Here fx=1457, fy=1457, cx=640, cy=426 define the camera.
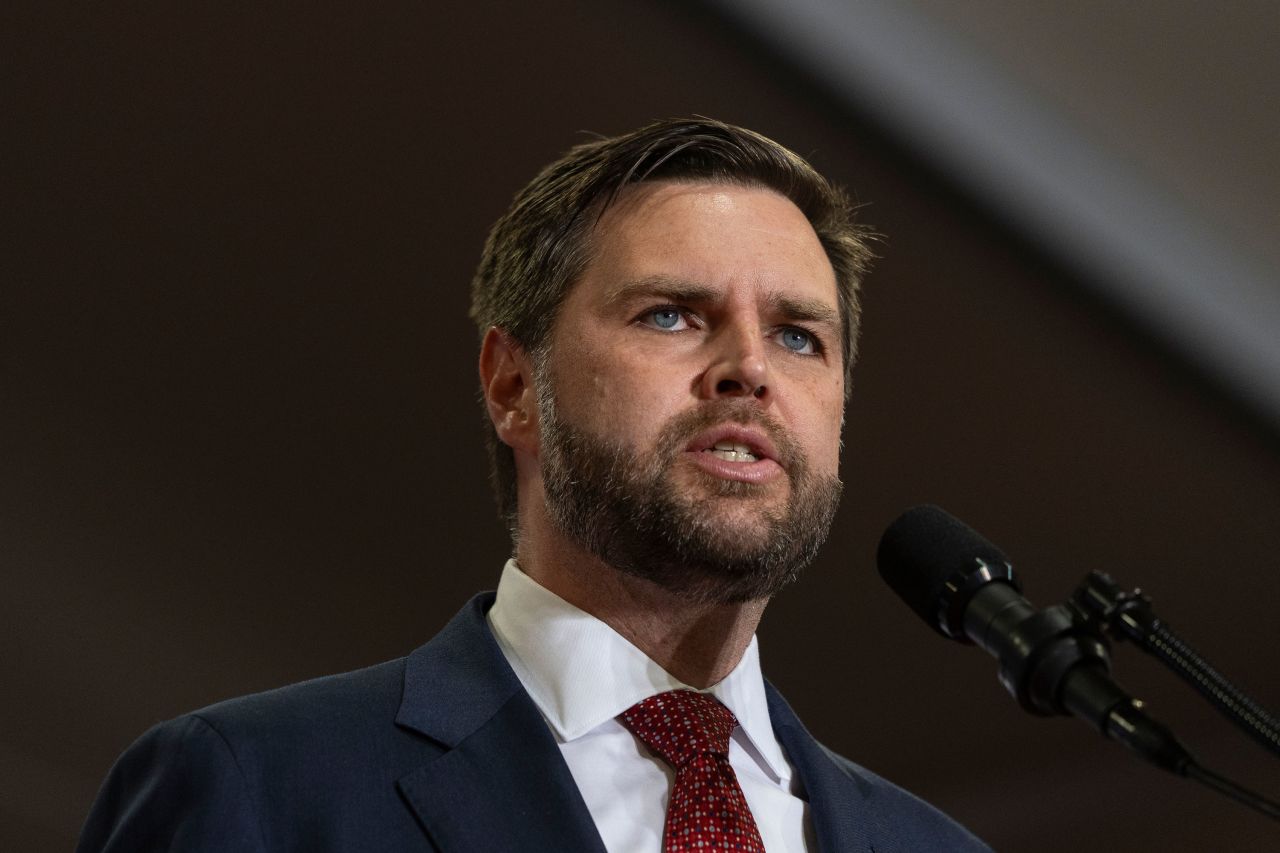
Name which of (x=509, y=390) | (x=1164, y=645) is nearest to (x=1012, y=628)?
(x=1164, y=645)

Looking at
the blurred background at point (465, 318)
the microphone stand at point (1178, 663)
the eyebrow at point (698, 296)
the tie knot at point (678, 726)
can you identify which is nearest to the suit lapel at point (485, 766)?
the tie knot at point (678, 726)

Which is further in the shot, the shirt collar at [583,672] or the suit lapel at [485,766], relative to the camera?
the shirt collar at [583,672]

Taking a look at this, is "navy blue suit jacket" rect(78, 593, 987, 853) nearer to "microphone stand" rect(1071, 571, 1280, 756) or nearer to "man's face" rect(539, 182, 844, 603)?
"man's face" rect(539, 182, 844, 603)

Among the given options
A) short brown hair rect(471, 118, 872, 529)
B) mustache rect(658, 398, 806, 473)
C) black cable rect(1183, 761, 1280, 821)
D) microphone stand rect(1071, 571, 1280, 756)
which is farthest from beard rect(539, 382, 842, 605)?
black cable rect(1183, 761, 1280, 821)

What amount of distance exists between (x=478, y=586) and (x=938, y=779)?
1.19 metres

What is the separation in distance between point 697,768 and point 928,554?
1.14 feet

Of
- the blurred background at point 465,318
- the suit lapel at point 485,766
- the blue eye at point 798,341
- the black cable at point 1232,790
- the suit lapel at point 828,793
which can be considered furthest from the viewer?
the blurred background at point 465,318

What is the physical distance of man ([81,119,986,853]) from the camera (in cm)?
125

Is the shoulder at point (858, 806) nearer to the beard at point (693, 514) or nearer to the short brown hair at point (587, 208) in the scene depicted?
the beard at point (693, 514)

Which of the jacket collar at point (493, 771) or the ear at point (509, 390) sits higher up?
the ear at point (509, 390)

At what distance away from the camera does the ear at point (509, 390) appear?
5.38 ft

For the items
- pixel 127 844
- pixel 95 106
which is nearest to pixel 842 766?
pixel 127 844

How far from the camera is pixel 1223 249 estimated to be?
9.38 ft

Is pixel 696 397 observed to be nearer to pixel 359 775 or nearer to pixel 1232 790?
pixel 359 775
